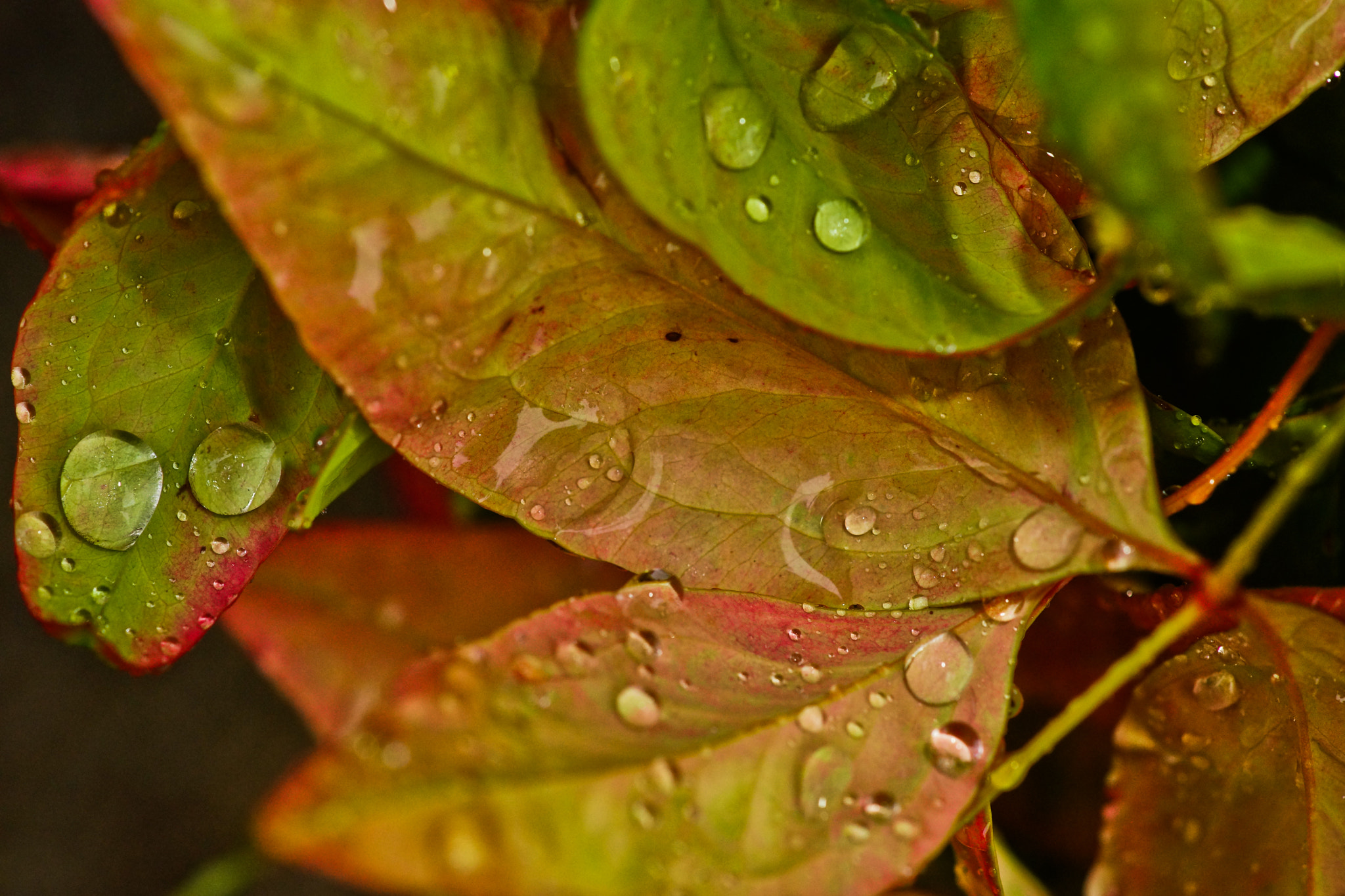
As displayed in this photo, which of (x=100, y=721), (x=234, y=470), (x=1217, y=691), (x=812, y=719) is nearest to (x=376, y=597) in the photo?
(x=234, y=470)

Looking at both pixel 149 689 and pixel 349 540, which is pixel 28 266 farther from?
pixel 349 540

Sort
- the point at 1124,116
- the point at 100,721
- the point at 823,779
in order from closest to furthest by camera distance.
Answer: the point at 1124,116
the point at 823,779
the point at 100,721

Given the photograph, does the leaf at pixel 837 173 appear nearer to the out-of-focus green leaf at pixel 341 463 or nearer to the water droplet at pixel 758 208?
the water droplet at pixel 758 208

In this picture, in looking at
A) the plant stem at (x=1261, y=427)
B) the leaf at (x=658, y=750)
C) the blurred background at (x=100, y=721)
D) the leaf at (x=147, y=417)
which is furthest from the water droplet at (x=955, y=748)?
the blurred background at (x=100, y=721)

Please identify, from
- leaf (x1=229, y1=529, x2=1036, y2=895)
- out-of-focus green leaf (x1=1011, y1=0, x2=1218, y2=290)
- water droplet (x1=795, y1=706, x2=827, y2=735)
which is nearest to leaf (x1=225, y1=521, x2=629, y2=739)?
leaf (x1=229, y1=529, x2=1036, y2=895)

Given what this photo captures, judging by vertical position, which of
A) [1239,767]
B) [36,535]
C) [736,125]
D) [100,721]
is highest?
[736,125]

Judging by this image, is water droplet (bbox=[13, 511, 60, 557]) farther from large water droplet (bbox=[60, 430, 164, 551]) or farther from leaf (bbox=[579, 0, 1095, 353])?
leaf (bbox=[579, 0, 1095, 353])

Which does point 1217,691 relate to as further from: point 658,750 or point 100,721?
point 100,721
